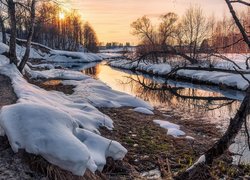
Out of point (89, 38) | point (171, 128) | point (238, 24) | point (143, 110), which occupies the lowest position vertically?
point (171, 128)

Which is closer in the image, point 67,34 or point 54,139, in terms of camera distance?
point 54,139

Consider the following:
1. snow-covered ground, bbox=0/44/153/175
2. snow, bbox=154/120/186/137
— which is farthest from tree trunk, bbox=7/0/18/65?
snow-covered ground, bbox=0/44/153/175

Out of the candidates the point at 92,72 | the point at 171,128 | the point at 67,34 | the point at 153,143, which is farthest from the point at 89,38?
the point at 153,143

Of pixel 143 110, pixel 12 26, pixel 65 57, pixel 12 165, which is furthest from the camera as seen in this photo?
pixel 65 57

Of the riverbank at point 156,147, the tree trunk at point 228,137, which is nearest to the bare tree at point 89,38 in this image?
the riverbank at point 156,147

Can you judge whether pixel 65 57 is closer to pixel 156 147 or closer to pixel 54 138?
pixel 156 147

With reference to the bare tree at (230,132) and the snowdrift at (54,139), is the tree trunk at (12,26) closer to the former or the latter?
the snowdrift at (54,139)

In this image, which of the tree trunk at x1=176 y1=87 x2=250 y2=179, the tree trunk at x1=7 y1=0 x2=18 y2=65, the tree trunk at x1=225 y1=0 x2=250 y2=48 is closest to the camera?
the tree trunk at x1=225 y1=0 x2=250 y2=48

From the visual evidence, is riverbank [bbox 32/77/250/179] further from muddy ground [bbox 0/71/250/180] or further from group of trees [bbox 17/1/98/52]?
group of trees [bbox 17/1/98/52]

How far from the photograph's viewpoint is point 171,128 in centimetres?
1116

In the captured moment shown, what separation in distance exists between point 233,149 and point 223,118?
4268 millimetres

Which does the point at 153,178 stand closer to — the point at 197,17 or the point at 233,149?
the point at 233,149

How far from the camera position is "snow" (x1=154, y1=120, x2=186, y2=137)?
34.4 feet

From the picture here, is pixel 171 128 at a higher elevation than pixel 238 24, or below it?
below
